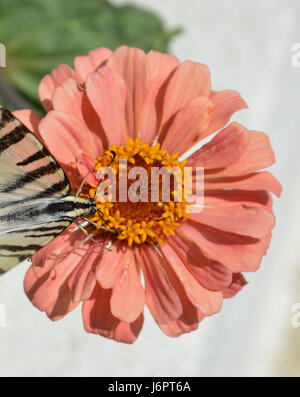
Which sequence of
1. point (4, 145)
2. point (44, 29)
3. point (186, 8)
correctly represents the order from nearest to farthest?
point (4, 145) < point (44, 29) < point (186, 8)

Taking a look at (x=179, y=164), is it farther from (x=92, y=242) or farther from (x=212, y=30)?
(x=212, y=30)

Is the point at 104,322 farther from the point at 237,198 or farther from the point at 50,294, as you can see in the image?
the point at 237,198

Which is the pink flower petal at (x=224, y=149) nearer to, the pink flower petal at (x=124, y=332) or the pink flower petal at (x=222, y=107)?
the pink flower petal at (x=222, y=107)

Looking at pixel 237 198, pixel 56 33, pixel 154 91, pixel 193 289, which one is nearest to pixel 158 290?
pixel 193 289

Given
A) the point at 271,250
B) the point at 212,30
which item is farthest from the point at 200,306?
the point at 212,30
